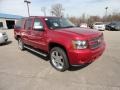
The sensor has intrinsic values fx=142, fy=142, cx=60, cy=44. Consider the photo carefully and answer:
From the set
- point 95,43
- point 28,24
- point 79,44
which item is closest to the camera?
point 79,44

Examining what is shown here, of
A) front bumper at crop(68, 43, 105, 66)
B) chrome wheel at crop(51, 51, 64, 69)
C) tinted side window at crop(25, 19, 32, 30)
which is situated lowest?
chrome wheel at crop(51, 51, 64, 69)

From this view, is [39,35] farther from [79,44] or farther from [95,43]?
[95,43]

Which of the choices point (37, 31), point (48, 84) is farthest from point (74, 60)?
point (37, 31)

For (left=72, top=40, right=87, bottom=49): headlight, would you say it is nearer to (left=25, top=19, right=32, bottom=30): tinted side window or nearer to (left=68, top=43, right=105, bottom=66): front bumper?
(left=68, top=43, right=105, bottom=66): front bumper

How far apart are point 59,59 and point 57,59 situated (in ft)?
0.40

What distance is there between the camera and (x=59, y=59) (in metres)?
4.99

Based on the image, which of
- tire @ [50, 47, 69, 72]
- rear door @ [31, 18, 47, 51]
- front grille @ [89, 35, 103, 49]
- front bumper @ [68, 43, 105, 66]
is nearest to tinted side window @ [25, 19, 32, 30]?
rear door @ [31, 18, 47, 51]

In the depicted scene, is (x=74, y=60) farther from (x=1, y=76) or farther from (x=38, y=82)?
(x=1, y=76)

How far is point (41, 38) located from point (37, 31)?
1.33 ft

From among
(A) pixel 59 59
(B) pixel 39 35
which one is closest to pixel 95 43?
(A) pixel 59 59

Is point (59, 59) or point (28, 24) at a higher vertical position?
point (28, 24)

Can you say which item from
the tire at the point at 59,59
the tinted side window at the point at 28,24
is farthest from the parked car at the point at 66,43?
the tinted side window at the point at 28,24

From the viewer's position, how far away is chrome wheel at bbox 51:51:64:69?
16.1 ft

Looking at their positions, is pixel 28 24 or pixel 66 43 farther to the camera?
pixel 28 24
